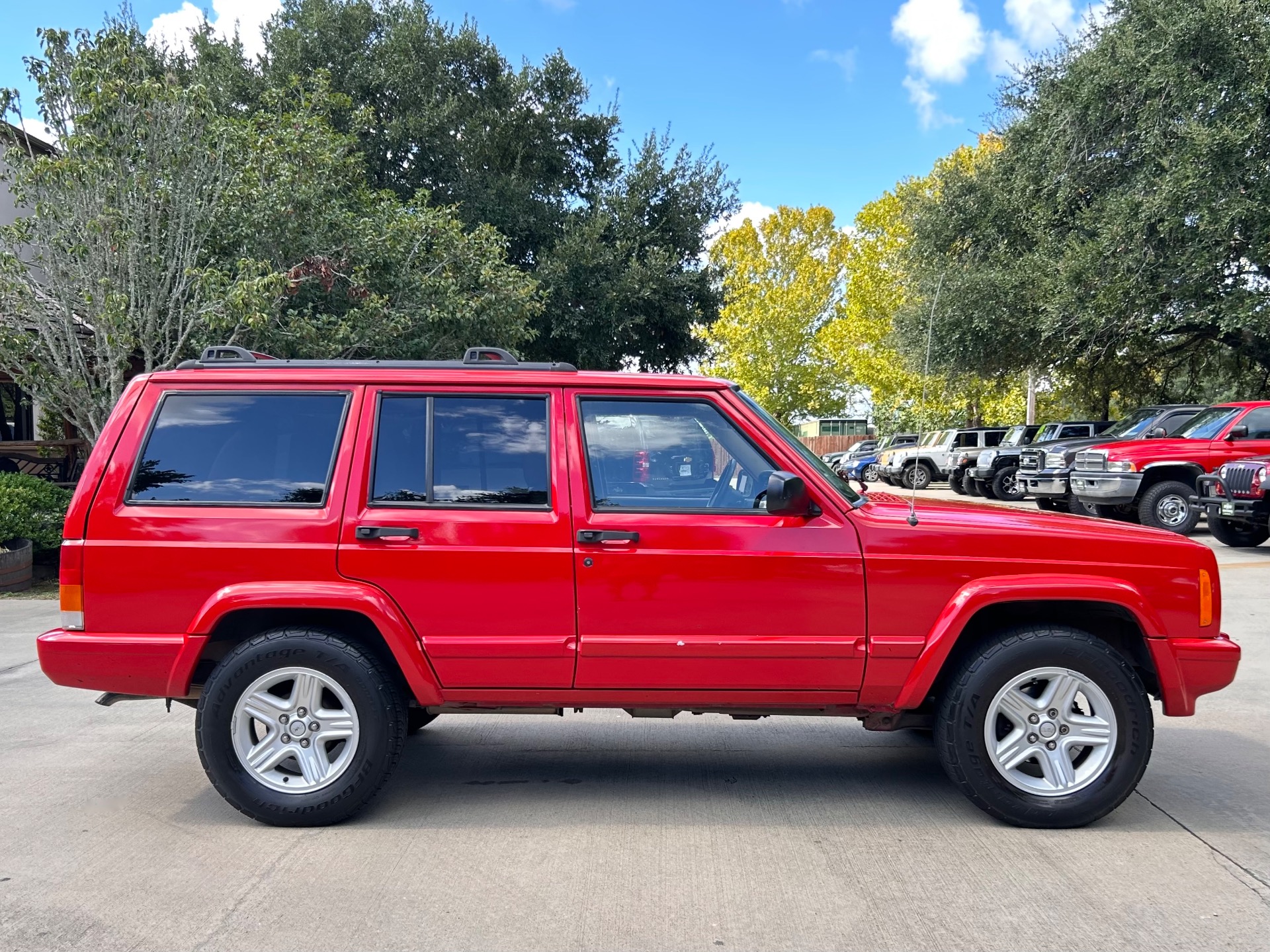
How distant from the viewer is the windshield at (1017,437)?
2509cm

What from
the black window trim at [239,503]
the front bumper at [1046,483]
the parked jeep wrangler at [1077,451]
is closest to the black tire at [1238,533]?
the parked jeep wrangler at [1077,451]

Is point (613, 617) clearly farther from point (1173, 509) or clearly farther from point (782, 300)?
point (782, 300)

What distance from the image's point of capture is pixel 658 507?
170 inches

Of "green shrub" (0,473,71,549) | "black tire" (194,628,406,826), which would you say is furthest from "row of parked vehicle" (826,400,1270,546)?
"green shrub" (0,473,71,549)

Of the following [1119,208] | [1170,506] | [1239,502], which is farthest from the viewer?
[1119,208]

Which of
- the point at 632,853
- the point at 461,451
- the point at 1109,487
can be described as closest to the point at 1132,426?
the point at 1109,487

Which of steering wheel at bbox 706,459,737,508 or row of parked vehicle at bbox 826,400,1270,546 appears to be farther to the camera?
row of parked vehicle at bbox 826,400,1270,546

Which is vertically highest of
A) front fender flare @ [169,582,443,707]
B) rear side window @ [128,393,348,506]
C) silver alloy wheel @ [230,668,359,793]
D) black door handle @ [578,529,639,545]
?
rear side window @ [128,393,348,506]

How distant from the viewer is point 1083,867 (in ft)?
12.7

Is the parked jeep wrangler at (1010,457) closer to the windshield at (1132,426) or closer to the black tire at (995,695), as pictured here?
the windshield at (1132,426)

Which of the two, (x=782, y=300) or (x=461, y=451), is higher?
(x=782, y=300)

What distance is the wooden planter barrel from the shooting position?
10688mm

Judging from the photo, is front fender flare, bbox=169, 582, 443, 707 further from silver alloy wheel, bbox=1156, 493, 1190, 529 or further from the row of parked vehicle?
silver alloy wheel, bbox=1156, 493, 1190, 529

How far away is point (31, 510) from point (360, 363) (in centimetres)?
834
